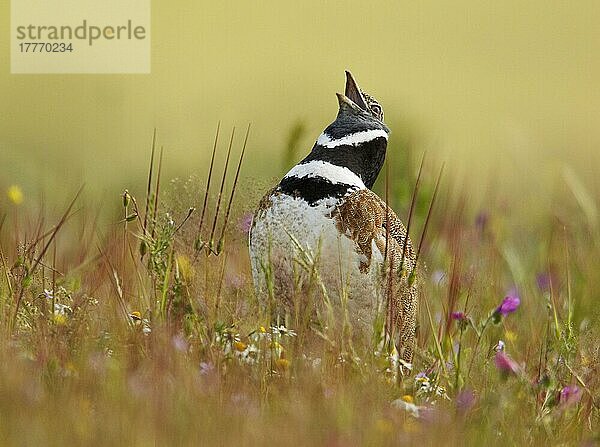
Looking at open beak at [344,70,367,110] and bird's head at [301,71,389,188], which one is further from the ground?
open beak at [344,70,367,110]

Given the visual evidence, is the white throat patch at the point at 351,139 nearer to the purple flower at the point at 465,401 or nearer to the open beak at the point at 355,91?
the open beak at the point at 355,91

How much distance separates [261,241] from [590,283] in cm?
154

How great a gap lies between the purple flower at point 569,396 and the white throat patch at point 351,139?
1.17 meters

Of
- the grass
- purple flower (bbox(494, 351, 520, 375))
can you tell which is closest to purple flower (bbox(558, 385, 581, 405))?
the grass

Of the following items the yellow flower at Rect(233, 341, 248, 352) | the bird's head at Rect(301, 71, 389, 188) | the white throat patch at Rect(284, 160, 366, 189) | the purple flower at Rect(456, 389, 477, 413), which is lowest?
the purple flower at Rect(456, 389, 477, 413)

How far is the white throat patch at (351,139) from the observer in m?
4.04

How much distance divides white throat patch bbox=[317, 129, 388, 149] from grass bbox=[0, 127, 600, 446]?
308mm

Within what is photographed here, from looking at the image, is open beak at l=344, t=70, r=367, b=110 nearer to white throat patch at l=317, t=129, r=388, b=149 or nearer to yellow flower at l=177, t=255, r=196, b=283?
white throat patch at l=317, t=129, r=388, b=149

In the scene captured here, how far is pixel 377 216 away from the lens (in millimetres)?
3865

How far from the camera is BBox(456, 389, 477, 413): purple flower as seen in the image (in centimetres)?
312

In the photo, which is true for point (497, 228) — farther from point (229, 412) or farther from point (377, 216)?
point (229, 412)

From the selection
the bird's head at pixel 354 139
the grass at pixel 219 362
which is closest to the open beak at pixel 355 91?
the bird's head at pixel 354 139

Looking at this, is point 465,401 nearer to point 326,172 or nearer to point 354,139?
point 326,172

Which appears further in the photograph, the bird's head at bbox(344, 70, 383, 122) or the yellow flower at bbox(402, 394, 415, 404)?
the bird's head at bbox(344, 70, 383, 122)
